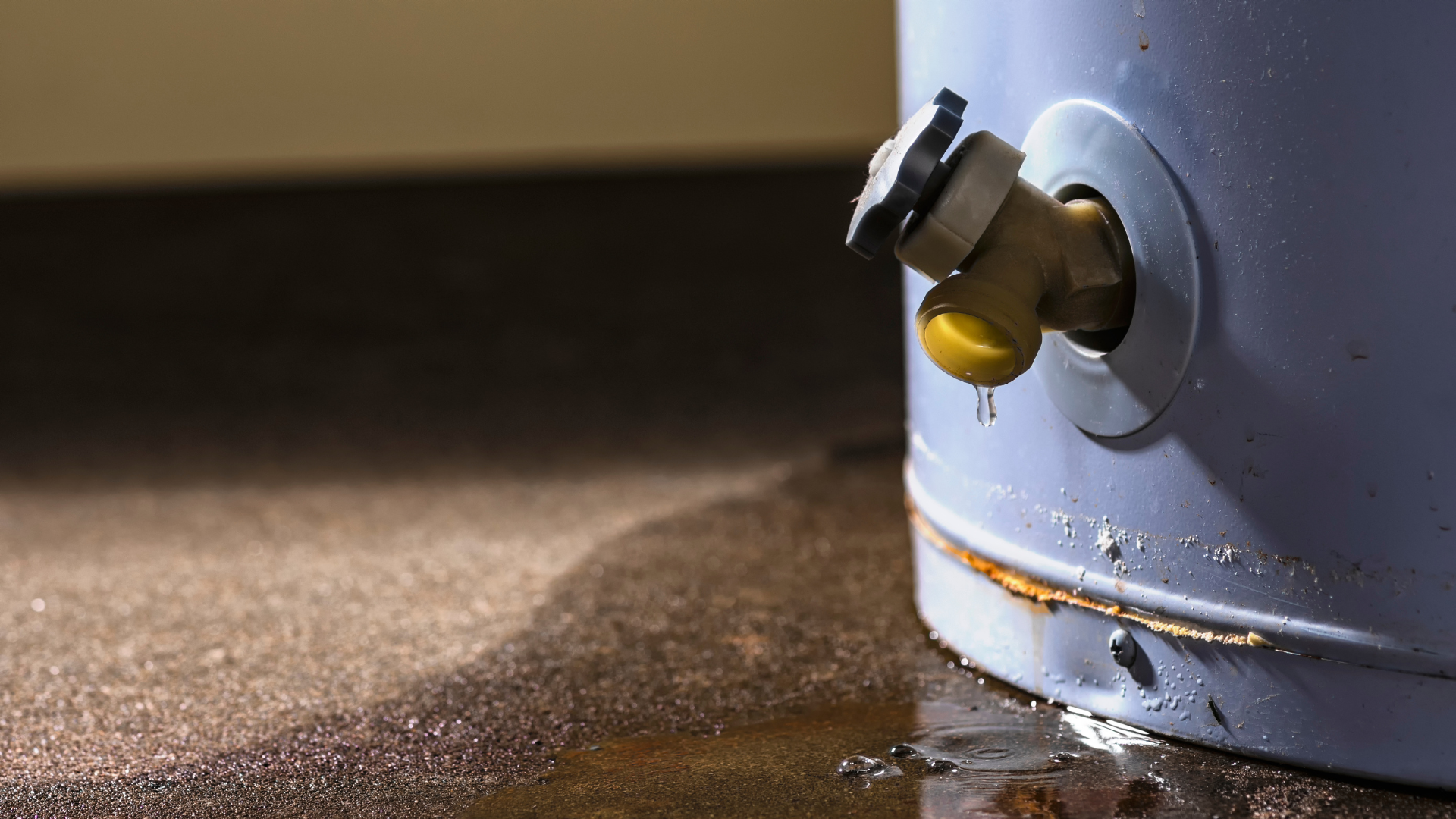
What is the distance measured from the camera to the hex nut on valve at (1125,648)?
121cm

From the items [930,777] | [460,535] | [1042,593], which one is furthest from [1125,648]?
[460,535]

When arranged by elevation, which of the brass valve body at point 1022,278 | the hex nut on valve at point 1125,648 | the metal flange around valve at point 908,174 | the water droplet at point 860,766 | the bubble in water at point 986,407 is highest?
the metal flange around valve at point 908,174

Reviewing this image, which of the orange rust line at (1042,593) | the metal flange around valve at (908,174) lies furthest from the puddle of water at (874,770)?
the metal flange around valve at (908,174)

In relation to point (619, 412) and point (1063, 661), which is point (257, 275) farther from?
point (1063, 661)

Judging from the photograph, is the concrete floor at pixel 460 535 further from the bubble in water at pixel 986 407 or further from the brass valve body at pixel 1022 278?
the brass valve body at pixel 1022 278

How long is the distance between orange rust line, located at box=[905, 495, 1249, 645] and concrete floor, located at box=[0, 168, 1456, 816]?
121 mm

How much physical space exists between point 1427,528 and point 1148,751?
0.33 meters

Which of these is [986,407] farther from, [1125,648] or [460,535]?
[460,535]

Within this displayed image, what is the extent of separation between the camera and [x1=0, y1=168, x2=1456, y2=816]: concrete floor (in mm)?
1229

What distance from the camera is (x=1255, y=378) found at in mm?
1064

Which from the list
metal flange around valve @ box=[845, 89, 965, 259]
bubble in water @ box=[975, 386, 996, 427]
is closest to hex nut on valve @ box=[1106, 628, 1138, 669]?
bubble in water @ box=[975, 386, 996, 427]

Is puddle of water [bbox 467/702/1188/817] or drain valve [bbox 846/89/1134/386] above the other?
drain valve [bbox 846/89/1134/386]

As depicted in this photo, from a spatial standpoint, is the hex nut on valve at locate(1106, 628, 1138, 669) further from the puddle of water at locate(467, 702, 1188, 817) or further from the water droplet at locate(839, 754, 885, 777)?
the water droplet at locate(839, 754, 885, 777)

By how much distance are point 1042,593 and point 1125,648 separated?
102mm
